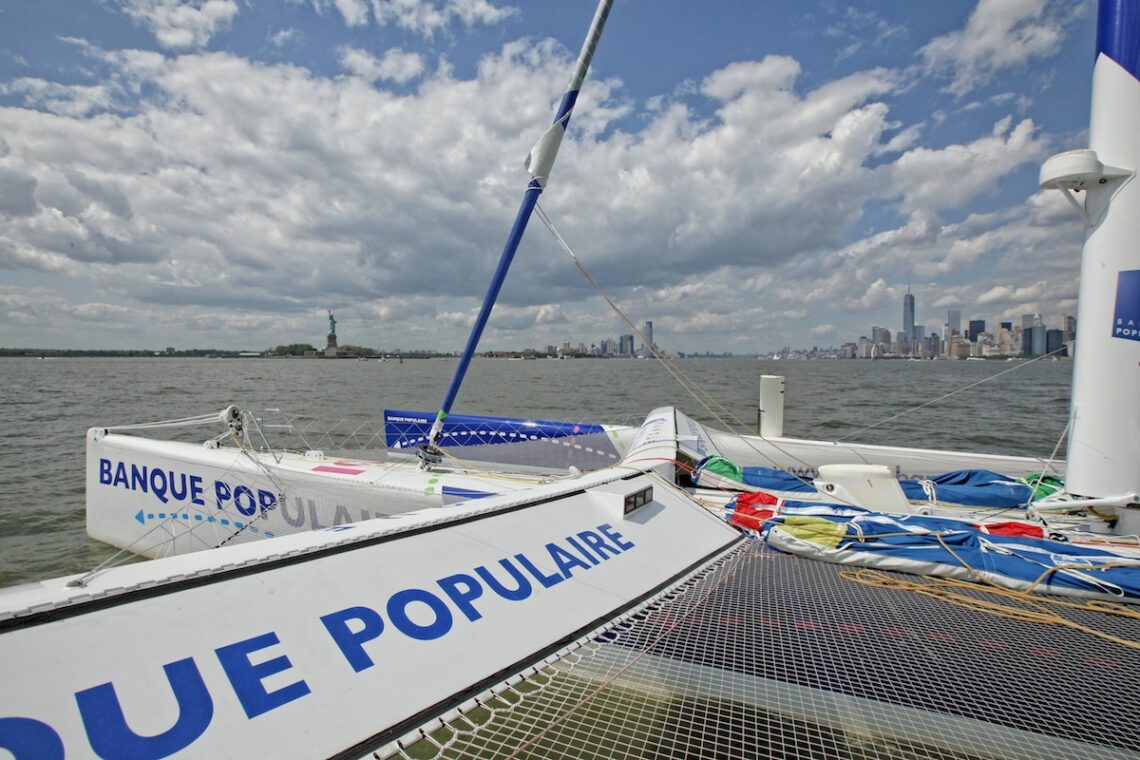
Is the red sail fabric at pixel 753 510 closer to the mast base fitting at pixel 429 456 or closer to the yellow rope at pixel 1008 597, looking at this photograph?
the yellow rope at pixel 1008 597

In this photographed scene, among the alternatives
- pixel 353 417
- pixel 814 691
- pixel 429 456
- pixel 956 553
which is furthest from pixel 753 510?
pixel 353 417

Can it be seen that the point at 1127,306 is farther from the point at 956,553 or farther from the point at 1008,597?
the point at 1008,597

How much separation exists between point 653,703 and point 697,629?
500 millimetres

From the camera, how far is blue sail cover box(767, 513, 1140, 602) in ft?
9.01

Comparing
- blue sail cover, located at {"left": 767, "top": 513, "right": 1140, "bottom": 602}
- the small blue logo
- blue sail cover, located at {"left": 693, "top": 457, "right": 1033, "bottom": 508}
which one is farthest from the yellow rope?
blue sail cover, located at {"left": 693, "top": 457, "right": 1033, "bottom": 508}

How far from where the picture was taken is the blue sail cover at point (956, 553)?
2746 millimetres

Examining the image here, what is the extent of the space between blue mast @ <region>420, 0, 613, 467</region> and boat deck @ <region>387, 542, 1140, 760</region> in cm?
433

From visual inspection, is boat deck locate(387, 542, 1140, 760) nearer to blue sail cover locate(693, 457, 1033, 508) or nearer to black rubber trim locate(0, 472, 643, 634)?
black rubber trim locate(0, 472, 643, 634)

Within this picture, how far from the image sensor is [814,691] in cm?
181

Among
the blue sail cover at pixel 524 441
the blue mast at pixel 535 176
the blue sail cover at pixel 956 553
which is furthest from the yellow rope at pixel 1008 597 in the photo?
the blue sail cover at pixel 524 441

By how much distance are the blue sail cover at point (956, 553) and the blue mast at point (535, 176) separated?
395cm

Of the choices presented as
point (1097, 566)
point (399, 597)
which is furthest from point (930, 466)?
point (399, 597)

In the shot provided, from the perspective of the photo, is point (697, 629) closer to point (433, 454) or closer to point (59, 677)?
point (59, 677)

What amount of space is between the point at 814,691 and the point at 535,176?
512 centimetres
